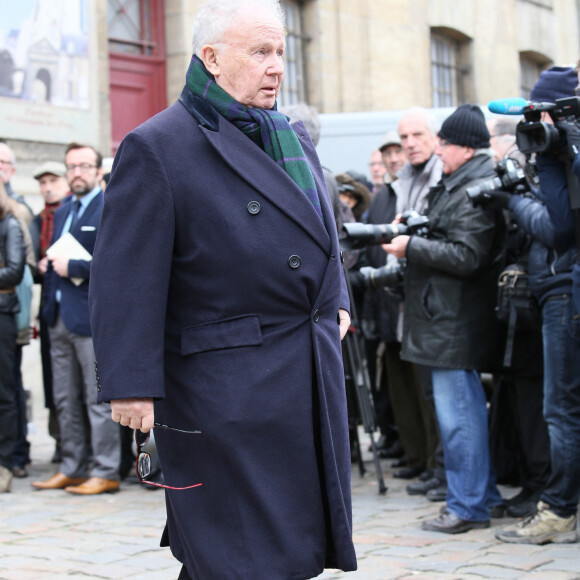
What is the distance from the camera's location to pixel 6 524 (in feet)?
19.5

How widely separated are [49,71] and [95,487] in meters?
5.60

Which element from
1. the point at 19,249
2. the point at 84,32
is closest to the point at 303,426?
the point at 19,249

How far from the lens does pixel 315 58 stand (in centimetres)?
1482

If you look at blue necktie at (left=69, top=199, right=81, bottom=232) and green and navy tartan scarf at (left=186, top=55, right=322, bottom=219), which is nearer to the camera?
green and navy tartan scarf at (left=186, top=55, right=322, bottom=219)

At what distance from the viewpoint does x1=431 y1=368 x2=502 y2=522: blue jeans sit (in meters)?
5.47

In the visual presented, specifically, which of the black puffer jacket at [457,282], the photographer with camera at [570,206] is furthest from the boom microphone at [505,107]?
the black puffer jacket at [457,282]

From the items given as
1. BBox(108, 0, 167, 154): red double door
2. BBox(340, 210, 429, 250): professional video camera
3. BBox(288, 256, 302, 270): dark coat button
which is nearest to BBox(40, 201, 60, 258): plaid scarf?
BBox(340, 210, 429, 250): professional video camera

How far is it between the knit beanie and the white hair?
8.20 feet

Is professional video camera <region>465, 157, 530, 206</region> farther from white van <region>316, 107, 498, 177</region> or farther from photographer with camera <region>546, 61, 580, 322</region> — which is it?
white van <region>316, 107, 498, 177</region>

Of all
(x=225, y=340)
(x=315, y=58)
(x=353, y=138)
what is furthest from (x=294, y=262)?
(x=315, y=58)

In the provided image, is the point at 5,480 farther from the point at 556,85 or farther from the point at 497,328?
the point at 556,85

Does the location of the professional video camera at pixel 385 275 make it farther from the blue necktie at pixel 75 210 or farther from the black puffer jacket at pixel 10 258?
the black puffer jacket at pixel 10 258

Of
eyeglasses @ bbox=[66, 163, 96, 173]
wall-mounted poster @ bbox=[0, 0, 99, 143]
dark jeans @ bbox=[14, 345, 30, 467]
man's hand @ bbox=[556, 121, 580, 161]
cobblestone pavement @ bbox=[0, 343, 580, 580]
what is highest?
wall-mounted poster @ bbox=[0, 0, 99, 143]

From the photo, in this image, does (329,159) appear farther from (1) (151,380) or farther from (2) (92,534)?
(1) (151,380)
